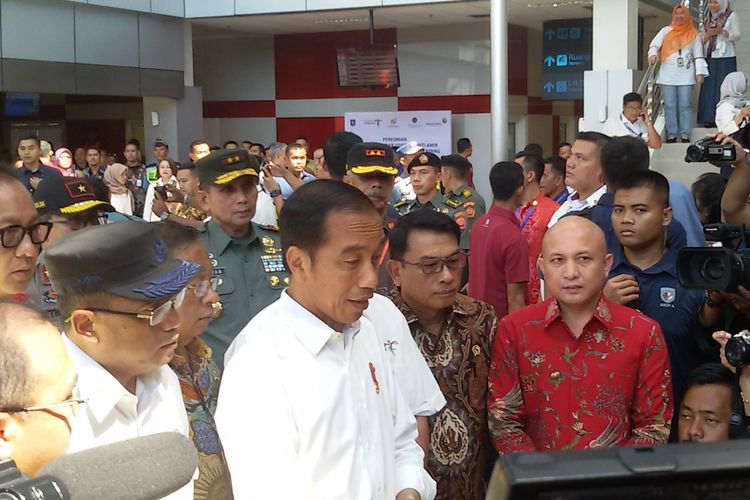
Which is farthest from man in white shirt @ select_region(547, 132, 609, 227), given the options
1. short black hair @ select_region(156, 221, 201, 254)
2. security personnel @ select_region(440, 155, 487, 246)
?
short black hair @ select_region(156, 221, 201, 254)

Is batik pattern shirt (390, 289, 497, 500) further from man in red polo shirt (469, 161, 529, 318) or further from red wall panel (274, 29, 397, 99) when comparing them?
red wall panel (274, 29, 397, 99)

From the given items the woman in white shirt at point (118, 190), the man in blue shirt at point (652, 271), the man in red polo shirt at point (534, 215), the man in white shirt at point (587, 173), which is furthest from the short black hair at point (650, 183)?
the woman in white shirt at point (118, 190)

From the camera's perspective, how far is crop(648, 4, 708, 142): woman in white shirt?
905 cm

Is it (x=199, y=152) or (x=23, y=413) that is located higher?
(x=199, y=152)

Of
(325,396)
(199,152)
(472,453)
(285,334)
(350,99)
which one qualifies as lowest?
(472,453)

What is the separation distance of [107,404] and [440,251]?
1309 millimetres

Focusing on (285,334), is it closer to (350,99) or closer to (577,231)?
(577,231)

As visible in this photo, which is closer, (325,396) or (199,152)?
(325,396)

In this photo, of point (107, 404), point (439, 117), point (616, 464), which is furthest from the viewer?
point (439, 117)

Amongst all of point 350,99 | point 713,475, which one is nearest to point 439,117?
point 350,99

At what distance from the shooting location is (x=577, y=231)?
266cm

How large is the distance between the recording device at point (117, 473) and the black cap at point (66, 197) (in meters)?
2.47

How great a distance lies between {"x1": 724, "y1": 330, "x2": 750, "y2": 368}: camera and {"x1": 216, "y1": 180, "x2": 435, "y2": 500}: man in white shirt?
29.5 inches

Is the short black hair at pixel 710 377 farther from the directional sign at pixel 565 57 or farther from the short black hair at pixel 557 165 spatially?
the directional sign at pixel 565 57
